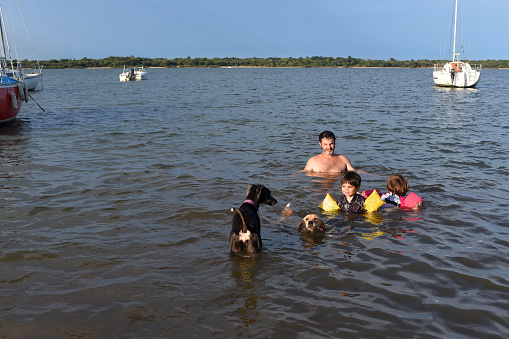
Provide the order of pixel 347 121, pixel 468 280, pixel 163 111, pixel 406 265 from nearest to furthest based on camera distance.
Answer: pixel 468 280 → pixel 406 265 → pixel 347 121 → pixel 163 111

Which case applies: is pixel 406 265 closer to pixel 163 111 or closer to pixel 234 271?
pixel 234 271

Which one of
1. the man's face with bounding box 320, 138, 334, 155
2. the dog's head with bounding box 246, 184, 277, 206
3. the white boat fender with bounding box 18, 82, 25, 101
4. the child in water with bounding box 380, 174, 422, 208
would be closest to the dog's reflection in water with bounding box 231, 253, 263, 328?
the dog's head with bounding box 246, 184, 277, 206

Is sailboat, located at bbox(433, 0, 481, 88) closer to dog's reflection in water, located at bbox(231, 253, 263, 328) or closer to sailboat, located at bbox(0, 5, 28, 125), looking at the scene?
sailboat, located at bbox(0, 5, 28, 125)

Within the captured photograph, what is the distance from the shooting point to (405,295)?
4.89m

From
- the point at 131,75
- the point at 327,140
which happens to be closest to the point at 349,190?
the point at 327,140

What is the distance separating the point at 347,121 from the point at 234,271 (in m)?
17.0

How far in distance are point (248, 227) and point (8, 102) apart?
1708cm

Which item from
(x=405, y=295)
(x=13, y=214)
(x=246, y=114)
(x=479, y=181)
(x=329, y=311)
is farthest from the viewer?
(x=246, y=114)

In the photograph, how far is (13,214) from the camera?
7625 millimetres

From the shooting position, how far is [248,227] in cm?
562

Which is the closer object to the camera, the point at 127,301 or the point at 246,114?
the point at 127,301

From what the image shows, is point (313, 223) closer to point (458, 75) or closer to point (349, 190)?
point (349, 190)

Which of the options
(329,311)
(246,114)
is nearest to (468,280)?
(329,311)

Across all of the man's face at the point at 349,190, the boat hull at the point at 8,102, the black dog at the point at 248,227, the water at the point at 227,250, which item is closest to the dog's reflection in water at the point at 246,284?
the water at the point at 227,250
